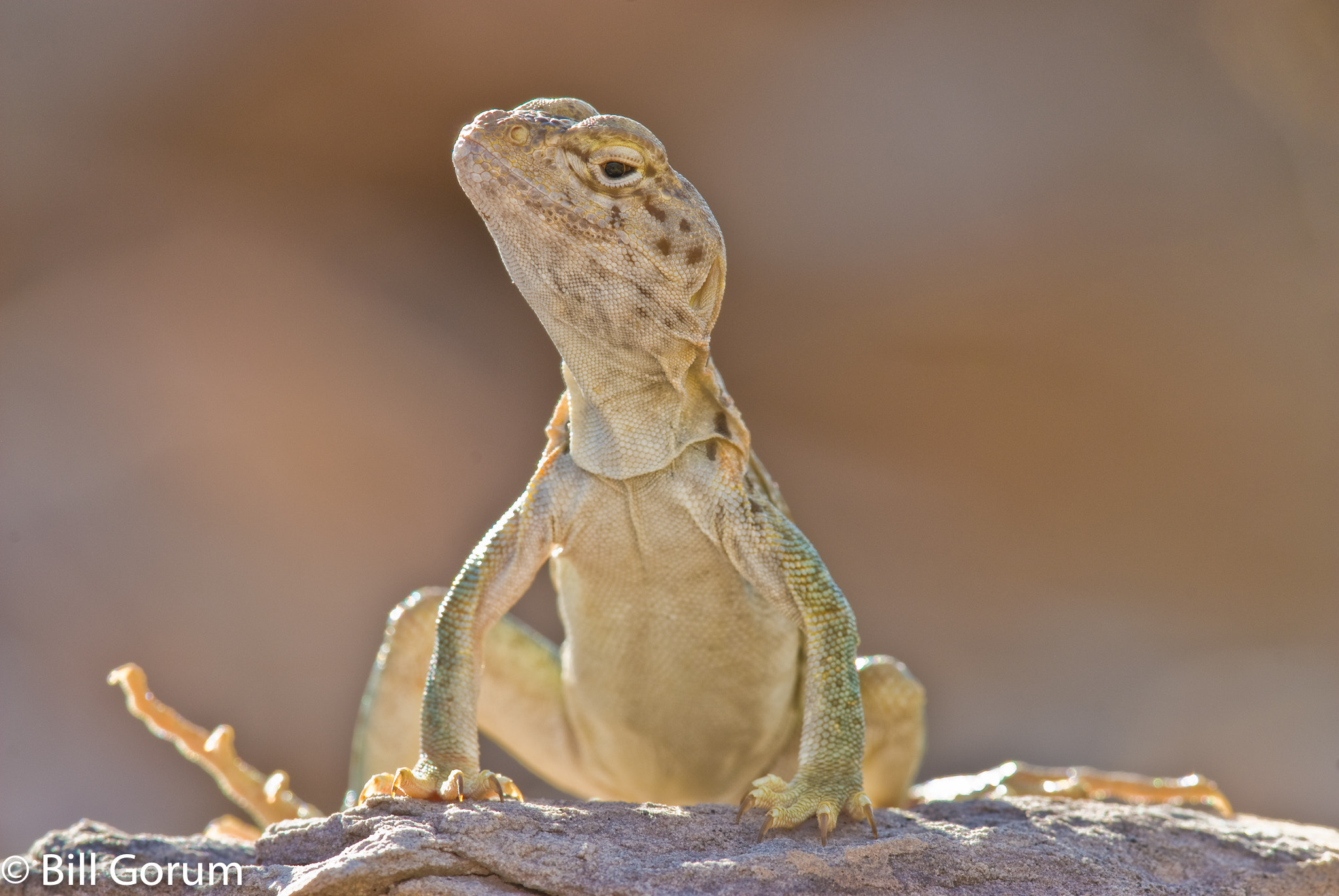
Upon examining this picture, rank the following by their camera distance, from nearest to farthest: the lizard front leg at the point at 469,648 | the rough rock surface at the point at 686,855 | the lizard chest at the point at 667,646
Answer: the rough rock surface at the point at 686,855 < the lizard front leg at the point at 469,648 < the lizard chest at the point at 667,646

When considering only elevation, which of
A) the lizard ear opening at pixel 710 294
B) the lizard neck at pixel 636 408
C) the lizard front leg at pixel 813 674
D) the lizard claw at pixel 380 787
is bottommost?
the lizard claw at pixel 380 787

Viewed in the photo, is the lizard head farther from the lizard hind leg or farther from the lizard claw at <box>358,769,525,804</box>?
the lizard hind leg

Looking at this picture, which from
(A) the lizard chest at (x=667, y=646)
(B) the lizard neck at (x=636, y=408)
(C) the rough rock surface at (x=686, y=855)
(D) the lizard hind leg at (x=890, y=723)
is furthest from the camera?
(D) the lizard hind leg at (x=890, y=723)

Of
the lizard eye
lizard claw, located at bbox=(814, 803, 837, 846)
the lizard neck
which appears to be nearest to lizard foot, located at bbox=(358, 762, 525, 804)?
lizard claw, located at bbox=(814, 803, 837, 846)

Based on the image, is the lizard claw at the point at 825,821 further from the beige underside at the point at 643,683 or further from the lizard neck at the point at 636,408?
the lizard neck at the point at 636,408

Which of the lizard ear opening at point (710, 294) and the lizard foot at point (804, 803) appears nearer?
the lizard foot at point (804, 803)

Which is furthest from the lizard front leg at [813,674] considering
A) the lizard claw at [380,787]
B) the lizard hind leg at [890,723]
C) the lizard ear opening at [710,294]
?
the lizard claw at [380,787]

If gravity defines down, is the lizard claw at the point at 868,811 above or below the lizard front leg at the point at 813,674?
below

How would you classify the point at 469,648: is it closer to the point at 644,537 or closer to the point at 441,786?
the point at 441,786
